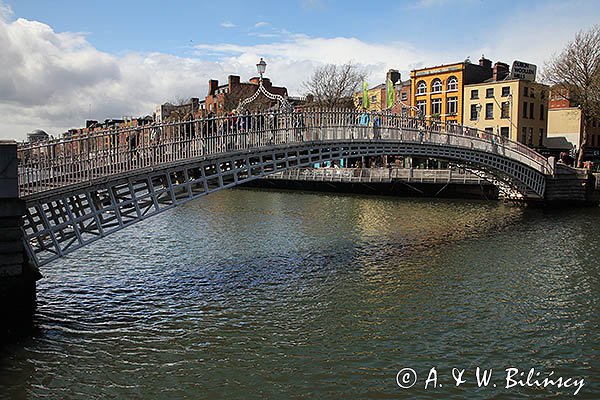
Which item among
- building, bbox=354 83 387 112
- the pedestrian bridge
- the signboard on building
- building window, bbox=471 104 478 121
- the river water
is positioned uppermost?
the signboard on building

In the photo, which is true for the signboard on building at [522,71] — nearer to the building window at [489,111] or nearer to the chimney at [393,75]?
the building window at [489,111]

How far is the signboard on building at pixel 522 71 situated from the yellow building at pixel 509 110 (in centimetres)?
75

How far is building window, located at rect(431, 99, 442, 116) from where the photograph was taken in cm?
5383

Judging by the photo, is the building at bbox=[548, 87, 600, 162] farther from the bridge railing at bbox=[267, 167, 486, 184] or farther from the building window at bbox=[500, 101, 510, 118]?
the bridge railing at bbox=[267, 167, 486, 184]

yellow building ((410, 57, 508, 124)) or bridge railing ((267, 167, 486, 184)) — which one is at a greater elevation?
yellow building ((410, 57, 508, 124))

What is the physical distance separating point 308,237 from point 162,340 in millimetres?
11563

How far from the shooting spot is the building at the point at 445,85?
51875 mm

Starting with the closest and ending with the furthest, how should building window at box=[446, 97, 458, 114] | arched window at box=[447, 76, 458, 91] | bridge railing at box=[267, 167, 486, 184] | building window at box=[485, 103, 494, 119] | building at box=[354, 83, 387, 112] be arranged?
bridge railing at box=[267, 167, 486, 184]
building window at box=[485, 103, 494, 119]
arched window at box=[447, 76, 458, 91]
building window at box=[446, 97, 458, 114]
building at box=[354, 83, 387, 112]

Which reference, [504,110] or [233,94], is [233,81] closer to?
[233,94]

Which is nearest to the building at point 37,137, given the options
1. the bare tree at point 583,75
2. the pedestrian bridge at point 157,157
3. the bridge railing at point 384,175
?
the pedestrian bridge at point 157,157

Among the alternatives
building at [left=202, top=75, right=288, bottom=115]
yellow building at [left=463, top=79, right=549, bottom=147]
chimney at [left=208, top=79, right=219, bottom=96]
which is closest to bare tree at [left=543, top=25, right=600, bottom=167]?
yellow building at [left=463, top=79, right=549, bottom=147]

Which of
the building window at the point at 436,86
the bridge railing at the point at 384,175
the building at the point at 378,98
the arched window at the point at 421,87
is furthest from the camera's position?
the building at the point at 378,98

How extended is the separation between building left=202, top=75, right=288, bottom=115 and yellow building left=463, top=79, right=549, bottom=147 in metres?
18.5

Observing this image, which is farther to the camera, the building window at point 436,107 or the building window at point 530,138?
the building window at point 436,107
